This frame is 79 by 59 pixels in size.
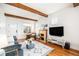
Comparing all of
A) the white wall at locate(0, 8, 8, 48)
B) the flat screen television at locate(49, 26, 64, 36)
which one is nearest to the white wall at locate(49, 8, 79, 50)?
the flat screen television at locate(49, 26, 64, 36)

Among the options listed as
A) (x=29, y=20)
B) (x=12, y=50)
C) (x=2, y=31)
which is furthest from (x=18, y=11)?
(x=12, y=50)

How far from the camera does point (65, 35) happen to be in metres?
1.79

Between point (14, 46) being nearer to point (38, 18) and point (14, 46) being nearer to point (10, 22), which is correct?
point (10, 22)

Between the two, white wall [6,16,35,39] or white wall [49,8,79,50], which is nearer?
white wall [6,16,35,39]

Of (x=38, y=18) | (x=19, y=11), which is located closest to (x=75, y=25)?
(x=38, y=18)

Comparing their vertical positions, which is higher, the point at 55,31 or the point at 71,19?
the point at 71,19

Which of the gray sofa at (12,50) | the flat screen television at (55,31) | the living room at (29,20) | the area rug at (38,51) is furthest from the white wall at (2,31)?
the flat screen television at (55,31)

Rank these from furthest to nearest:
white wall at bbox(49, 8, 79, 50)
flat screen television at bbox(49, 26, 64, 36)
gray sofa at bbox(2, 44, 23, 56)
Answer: flat screen television at bbox(49, 26, 64, 36), white wall at bbox(49, 8, 79, 50), gray sofa at bbox(2, 44, 23, 56)

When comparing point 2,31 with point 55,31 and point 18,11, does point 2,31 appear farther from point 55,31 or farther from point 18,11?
point 55,31

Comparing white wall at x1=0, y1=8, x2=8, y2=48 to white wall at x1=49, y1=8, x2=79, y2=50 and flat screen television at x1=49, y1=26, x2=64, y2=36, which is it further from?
flat screen television at x1=49, y1=26, x2=64, y2=36

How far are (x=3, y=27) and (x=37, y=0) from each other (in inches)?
37.2

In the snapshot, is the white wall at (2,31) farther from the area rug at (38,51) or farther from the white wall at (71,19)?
the white wall at (71,19)

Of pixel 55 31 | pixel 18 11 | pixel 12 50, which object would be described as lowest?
pixel 12 50

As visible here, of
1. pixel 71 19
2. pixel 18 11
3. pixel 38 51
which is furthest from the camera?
pixel 38 51
